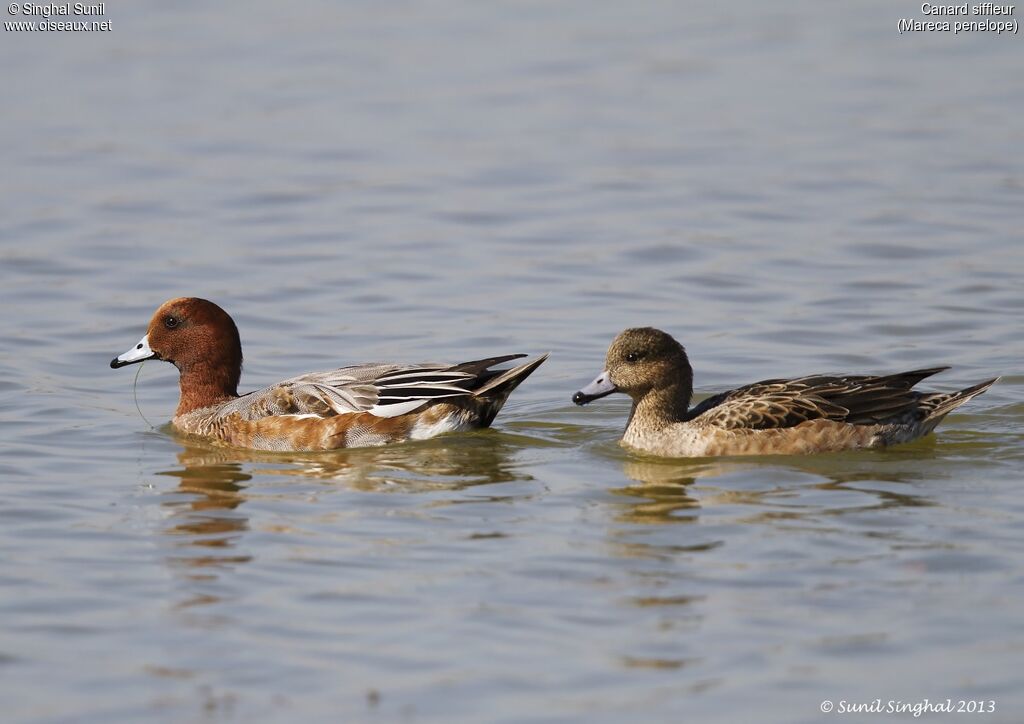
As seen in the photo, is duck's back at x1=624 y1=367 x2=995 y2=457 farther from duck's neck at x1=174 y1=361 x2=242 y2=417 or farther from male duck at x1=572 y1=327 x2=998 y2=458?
duck's neck at x1=174 y1=361 x2=242 y2=417

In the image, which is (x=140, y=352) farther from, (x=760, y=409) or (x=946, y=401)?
(x=946, y=401)

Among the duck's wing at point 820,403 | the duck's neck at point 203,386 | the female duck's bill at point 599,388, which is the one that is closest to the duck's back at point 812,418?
the duck's wing at point 820,403

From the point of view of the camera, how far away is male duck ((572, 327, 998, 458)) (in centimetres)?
1024

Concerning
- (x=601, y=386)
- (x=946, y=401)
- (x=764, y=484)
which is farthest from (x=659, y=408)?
(x=946, y=401)

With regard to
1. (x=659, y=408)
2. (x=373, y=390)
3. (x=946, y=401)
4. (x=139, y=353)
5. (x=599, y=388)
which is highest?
(x=139, y=353)

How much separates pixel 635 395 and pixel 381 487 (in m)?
1.89

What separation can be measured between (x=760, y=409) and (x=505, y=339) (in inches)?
127

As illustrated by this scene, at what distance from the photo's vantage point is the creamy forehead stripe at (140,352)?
11.5m

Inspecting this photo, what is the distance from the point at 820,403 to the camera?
1033 cm

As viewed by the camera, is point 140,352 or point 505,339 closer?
point 140,352

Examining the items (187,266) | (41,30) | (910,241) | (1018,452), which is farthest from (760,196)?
(41,30)

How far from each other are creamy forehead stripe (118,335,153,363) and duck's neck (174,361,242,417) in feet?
0.91

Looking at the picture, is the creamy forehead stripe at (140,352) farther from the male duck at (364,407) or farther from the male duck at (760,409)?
the male duck at (760,409)

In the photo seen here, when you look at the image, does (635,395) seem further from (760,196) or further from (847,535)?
(760,196)
